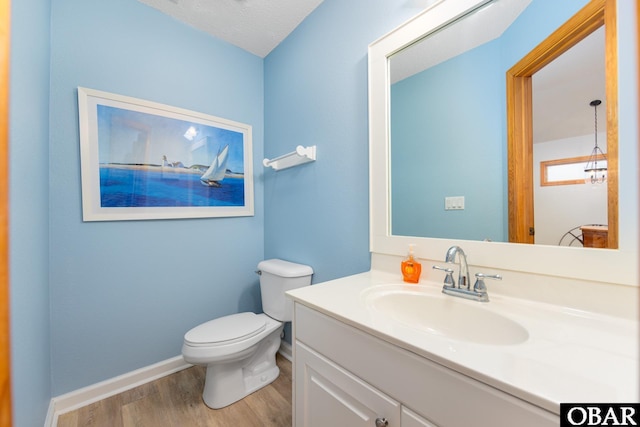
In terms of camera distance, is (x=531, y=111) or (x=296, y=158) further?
(x=296, y=158)

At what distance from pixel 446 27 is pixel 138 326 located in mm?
2276

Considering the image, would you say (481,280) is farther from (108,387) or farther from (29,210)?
(108,387)

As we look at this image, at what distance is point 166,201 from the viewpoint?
1.61m

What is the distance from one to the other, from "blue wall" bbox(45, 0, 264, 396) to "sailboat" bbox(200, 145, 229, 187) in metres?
0.28

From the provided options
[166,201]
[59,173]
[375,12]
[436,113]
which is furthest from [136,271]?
[375,12]

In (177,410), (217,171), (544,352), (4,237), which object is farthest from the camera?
(217,171)

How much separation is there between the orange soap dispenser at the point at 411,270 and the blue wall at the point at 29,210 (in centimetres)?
135

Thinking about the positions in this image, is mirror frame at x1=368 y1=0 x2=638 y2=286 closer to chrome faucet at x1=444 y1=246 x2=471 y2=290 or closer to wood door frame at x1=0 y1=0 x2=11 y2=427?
chrome faucet at x1=444 y1=246 x2=471 y2=290

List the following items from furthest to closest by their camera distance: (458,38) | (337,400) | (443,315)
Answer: (458,38), (443,315), (337,400)

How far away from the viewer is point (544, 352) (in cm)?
52

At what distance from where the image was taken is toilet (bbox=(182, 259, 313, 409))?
1275mm

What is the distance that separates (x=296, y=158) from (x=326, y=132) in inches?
10.6

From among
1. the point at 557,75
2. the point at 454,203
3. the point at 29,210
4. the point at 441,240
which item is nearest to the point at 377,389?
the point at 441,240

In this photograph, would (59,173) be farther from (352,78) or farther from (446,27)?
(446,27)
